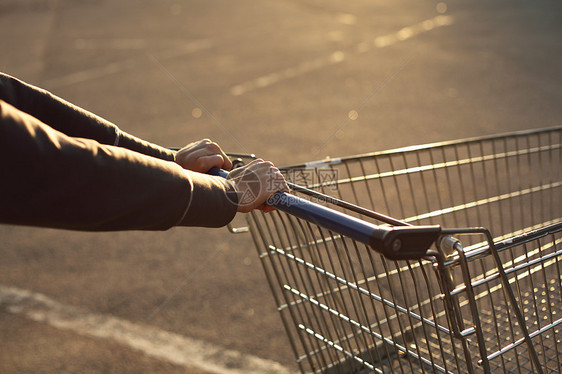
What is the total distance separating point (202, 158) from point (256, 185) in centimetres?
36

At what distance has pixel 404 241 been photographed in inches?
61.3

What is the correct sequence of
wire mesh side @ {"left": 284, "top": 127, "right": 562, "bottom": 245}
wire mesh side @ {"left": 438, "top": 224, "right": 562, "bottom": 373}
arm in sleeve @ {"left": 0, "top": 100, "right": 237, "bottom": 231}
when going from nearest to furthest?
arm in sleeve @ {"left": 0, "top": 100, "right": 237, "bottom": 231} → wire mesh side @ {"left": 438, "top": 224, "right": 562, "bottom": 373} → wire mesh side @ {"left": 284, "top": 127, "right": 562, "bottom": 245}

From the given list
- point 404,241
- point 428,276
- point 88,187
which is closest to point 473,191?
point 428,276

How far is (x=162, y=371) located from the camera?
3441 millimetres

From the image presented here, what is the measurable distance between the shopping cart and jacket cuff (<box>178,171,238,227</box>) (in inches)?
6.6

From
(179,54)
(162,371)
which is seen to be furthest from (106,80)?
(162,371)

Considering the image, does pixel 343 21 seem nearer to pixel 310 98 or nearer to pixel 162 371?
pixel 310 98

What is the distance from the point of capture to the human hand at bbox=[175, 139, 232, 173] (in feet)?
7.08

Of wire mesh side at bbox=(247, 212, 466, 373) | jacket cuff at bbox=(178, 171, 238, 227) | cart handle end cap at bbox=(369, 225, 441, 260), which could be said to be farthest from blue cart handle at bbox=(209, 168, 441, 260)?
jacket cuff at bbox=(178, 171, 238, 227)

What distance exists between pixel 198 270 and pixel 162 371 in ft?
3.45

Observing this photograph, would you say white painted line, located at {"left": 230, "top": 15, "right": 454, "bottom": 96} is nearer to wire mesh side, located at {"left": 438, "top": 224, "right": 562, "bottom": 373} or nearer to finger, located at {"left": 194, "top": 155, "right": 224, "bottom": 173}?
wire mesh side, located at {"left": 438, "top": 224, "right": 562, "bottom": 373}

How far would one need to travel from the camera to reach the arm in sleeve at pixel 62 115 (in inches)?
79.0

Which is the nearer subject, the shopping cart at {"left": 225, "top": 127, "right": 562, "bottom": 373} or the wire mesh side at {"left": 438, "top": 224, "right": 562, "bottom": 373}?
the shopping cart at {"left": 225, "top": 127, "right": 562, "bottom": 373}

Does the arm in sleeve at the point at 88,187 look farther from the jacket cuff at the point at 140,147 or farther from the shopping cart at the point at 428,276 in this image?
the jacket cuff at the point at 140,147
